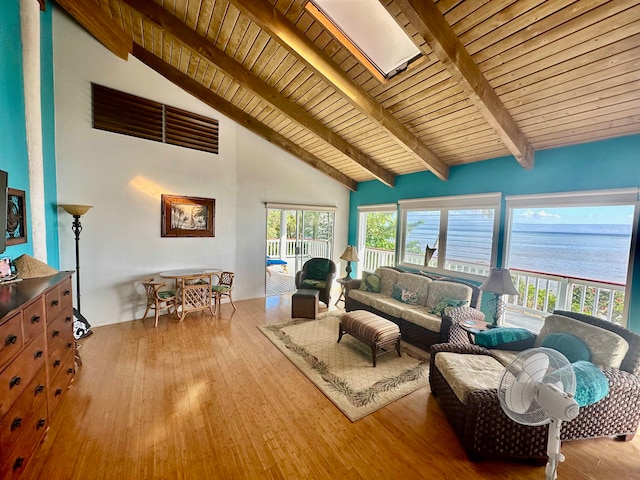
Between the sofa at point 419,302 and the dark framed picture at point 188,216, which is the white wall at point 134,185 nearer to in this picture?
the dark framed picture at point 188,216

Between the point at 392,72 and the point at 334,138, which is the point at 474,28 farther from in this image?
the point at 334,138

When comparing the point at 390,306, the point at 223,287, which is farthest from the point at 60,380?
the point at 390,306

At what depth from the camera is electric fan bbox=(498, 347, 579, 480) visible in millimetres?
1361

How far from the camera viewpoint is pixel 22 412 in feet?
4.96

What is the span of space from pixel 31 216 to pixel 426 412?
4.15 metres

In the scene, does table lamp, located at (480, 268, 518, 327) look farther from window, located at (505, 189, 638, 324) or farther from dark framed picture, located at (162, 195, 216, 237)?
dark framed picture, located at (162, 195, 216, 237)

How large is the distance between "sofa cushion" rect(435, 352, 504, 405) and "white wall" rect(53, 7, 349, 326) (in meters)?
3.99

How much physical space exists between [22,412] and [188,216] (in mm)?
3410

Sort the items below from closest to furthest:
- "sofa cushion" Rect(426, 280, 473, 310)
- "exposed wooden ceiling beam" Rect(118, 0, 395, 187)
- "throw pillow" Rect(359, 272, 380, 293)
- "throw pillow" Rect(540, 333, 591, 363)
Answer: "throw pillow" Rect(540, 333, 591, 363)
"exposed wooden ceiling beam" Rect(118, 0, 395, 187)
"sofa cushion" Rect(426, 280, 473, 310)
"throw pillow" Rect(359, 272, 380, 293)

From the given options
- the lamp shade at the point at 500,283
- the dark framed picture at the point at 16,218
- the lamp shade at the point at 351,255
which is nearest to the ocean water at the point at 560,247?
the lamp shade at the point at 500,283

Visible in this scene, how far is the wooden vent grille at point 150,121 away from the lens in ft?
12.5

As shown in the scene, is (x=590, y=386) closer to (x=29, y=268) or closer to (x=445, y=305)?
(x=445, y=305)

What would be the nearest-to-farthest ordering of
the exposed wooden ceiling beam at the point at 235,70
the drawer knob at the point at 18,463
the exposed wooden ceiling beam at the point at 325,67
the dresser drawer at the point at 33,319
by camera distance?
the drawer knob at the point at 18,463
the dresser drawer at the point at 33,319
the exposed wooden ceiling beam at the point at 325,67
the exposed wooden ceiling beam at the point at 235,70

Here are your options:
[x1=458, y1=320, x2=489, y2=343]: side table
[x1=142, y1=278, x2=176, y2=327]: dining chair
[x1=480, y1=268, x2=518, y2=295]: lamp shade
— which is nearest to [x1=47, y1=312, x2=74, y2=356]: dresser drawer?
[x1=142, y1=278, x2=176, y2=327]: dining chair
